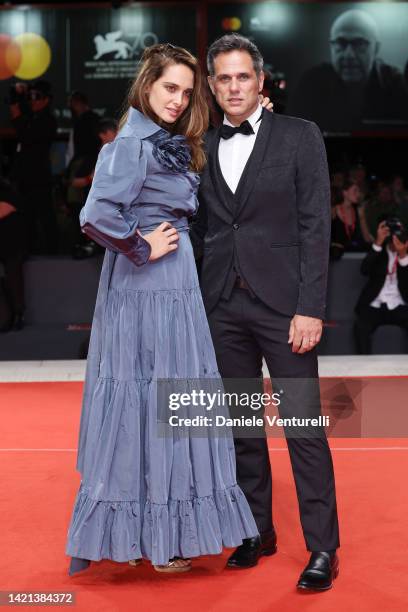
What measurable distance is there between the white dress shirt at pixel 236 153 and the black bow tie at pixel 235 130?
0.6 inches

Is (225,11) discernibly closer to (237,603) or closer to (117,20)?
(117,20)

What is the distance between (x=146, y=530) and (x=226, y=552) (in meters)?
0.40

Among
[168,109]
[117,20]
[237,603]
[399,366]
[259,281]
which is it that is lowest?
[399,366]

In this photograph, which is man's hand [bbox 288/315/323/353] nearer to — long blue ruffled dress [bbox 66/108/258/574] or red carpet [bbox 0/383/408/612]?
long blue ruffled dress [bbox 66/108/258/574]

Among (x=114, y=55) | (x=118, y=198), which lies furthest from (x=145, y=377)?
(x=114, y=55)

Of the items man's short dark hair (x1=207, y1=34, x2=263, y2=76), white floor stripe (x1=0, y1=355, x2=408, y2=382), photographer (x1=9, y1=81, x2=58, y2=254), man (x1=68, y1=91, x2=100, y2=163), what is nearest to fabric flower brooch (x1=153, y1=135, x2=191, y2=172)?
man's short dark hair (x1=207, y1=34, x2=263, y2=76)

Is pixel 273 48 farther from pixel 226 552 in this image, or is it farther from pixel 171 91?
pixel 226 552

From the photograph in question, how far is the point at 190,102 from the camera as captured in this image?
280 centimetres

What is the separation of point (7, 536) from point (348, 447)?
164 centimetres

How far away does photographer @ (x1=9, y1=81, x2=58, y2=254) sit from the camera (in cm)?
745

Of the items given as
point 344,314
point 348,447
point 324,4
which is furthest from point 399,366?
point 324,4

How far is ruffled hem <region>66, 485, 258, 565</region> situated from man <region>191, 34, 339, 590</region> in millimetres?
289

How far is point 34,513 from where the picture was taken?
11.0 feet

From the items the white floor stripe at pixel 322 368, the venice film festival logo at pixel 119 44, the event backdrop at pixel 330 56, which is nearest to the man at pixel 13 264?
the white floor stripe at pixel 322 368
